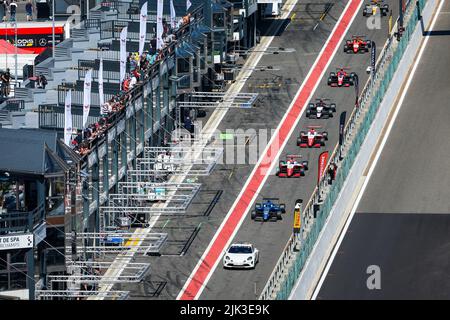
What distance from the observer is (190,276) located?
296 ft

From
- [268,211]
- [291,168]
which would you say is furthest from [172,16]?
[268,211]

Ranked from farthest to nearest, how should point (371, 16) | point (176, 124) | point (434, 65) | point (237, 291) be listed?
point (371, 16), point (434, 65), point (176, 124), point (237, 291)

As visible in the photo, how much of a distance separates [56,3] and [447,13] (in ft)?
112

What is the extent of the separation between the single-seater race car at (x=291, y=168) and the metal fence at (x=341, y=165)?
6.45 ft

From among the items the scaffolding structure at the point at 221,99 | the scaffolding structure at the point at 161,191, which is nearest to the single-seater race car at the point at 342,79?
the scaffolding structure at the point at 221,99

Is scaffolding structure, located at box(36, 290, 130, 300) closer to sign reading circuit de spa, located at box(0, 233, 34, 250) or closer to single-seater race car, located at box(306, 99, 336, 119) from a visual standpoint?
sign reading circuit de spa, located at box(0, 233, 34, 250)

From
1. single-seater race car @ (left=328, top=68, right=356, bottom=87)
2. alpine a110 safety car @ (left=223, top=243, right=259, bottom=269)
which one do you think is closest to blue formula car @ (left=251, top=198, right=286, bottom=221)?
alpine a110 safety car @ (left=223, top=243, right=259, bottom=269)

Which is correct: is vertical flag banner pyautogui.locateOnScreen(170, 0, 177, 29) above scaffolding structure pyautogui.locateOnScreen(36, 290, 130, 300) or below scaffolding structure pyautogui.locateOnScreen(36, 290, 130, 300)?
above

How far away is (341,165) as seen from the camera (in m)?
101

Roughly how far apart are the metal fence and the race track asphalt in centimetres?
145

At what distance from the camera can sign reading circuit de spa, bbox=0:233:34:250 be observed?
3004 inches

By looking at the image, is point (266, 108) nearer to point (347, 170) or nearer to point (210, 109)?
point (210, 109)

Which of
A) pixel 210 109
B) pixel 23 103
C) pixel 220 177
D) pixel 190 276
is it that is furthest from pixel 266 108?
pixel 190 276

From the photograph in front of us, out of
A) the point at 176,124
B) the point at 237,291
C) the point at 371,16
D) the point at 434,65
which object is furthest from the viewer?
the point at 371,16
